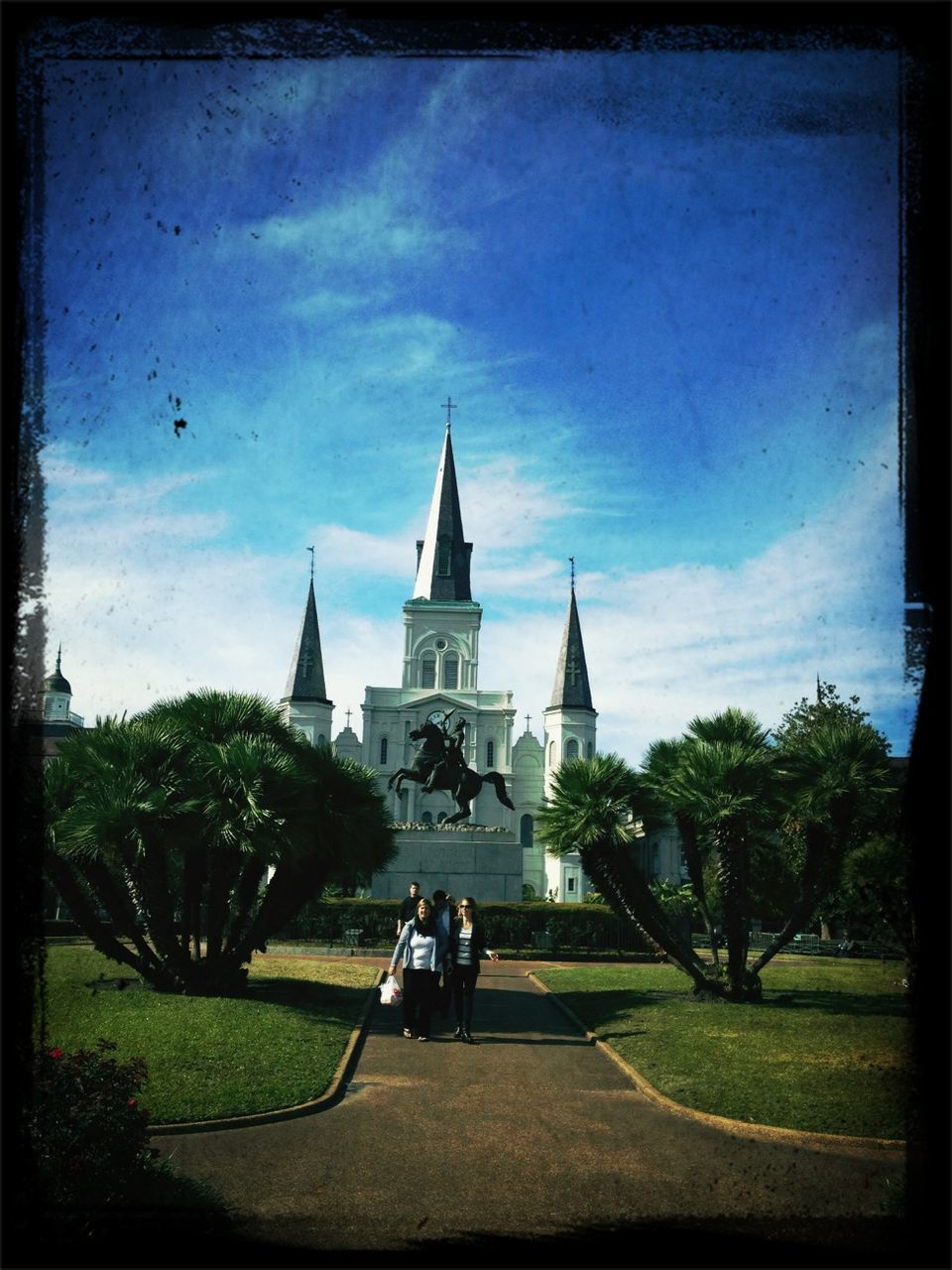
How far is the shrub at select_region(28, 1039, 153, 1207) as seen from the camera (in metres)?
5.18

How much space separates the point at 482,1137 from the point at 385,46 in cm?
692

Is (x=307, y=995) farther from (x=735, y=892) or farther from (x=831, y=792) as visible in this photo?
(x=831, y=792)

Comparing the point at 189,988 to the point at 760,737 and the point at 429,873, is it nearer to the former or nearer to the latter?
the point at 760,737

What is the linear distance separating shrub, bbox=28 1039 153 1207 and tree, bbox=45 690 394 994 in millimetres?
6815

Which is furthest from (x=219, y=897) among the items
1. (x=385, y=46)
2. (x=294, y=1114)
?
(x=385, y=46)

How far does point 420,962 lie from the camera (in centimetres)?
1209

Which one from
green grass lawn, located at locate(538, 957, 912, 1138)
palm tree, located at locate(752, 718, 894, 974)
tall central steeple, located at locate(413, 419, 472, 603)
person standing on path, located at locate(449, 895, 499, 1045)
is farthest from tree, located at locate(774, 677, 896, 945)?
tall central steeple, located at locate(413, 419, 472, 603)

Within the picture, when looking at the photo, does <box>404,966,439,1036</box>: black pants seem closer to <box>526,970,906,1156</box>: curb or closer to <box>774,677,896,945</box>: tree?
<box>526,970,906,1156</box>: curb

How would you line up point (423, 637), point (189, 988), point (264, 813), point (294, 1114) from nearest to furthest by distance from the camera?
point (294, 1114)
point (264, 813)
point (189, 988)
point (423, 637)

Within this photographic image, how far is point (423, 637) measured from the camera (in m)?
80.6

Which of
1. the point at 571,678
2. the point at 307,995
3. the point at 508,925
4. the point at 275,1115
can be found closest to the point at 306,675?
the point at 571,678

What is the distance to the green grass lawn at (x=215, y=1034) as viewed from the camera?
830 cm

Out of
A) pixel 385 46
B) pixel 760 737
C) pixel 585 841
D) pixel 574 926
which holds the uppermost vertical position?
pixel 385 46

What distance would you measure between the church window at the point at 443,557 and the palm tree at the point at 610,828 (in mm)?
64456
